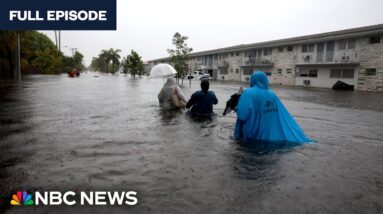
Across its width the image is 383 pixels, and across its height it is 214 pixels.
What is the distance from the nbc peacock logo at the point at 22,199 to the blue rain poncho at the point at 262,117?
3777mm

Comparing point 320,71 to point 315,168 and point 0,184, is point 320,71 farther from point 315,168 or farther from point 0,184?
point 0,184

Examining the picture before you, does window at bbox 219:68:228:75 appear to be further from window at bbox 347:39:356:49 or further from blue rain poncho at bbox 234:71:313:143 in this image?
blue rain poncho at bbox 234:71:313:143

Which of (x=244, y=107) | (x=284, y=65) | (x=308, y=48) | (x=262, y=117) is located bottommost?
(x=262, y=117)

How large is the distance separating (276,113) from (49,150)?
4518 mm

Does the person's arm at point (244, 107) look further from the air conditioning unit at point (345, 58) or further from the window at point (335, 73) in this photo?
the window at point (335, 73)

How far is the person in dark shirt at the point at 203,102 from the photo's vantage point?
806 cm

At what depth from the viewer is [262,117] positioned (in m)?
5.37

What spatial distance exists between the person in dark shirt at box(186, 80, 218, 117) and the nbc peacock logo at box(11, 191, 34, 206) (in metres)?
5.46

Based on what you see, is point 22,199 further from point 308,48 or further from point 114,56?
point 114,56

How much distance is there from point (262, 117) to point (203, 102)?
3.15 meters

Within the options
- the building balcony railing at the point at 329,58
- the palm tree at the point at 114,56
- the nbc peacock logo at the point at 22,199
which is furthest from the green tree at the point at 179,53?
the palm tree at the point at 114,56

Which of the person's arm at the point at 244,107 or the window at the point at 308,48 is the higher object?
the window at the point at 308,48

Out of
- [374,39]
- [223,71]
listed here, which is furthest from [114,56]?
[374,39]

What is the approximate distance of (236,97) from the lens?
643 cm
